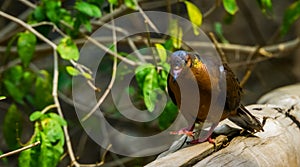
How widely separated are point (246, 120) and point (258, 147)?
6.3 inches

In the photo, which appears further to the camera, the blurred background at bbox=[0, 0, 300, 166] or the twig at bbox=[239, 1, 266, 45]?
the twig at bbox=[239, 1, 266, 45]

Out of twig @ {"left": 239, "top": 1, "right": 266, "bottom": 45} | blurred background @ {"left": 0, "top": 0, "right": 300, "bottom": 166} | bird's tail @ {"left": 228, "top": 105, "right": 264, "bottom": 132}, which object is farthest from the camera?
twig @ {"left": 239, "top": 1, "right": 266, "bottom": 45}

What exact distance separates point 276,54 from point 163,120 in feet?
5.12

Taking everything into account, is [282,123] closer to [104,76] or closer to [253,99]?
[104,76]

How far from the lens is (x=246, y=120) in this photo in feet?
6.15

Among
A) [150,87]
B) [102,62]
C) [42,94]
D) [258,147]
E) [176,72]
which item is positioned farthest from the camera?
[102,62]

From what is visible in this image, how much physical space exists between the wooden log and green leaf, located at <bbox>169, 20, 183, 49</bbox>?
21.1 inches

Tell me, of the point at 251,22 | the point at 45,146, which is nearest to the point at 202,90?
the point at 45,146

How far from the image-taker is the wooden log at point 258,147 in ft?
5.07

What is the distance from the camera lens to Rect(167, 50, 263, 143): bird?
6.09ft

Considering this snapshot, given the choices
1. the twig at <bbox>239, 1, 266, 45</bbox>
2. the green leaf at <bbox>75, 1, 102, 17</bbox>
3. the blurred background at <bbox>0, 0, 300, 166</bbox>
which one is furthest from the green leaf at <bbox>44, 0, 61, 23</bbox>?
the twig at <bbox>239, 1, 266, 45</bbox>

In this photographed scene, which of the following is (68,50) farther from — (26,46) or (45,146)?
(45,146)

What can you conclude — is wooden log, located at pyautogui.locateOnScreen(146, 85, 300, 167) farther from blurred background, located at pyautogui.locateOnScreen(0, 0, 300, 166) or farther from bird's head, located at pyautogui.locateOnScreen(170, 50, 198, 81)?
blurred background, located at pyautogui.locateOnScreen(0, 0, 300, 166)

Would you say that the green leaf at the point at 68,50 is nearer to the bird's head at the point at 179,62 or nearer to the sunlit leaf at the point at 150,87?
the sunlit leaf at the point at 150,87
